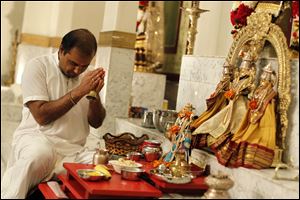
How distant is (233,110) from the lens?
11.3 feet

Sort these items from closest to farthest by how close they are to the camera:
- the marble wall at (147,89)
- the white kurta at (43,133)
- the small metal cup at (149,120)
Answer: the white kurta at (43,133) < the small metal cup at (149,120) < the marble wall at (147,89)

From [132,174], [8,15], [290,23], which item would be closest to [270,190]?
[132,174]

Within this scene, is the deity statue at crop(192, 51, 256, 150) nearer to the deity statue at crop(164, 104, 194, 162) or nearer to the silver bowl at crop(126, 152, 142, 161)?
the deity statue at crop(164, 104, 194, 162)

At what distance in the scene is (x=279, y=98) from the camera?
3.21 m

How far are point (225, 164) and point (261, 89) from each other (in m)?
0.56

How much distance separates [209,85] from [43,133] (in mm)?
1474

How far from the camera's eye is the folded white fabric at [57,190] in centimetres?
323

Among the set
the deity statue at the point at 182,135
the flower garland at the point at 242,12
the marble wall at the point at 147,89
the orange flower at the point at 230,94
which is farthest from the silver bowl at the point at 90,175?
the marble wall at the point at 147,89

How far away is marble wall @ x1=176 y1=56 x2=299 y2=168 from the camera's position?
3117 mm

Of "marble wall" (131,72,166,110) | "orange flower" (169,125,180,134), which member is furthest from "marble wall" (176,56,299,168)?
"marble wall" (131,72,166,110)

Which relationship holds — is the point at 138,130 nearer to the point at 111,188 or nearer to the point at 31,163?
the point at 31,163

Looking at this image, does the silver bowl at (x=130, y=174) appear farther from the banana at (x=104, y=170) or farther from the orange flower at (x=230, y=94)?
the orange flower at (x=230, y=94)

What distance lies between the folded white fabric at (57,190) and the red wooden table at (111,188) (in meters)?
0.05

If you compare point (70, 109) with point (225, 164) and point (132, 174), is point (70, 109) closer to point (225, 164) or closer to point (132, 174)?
point (132, 174)
